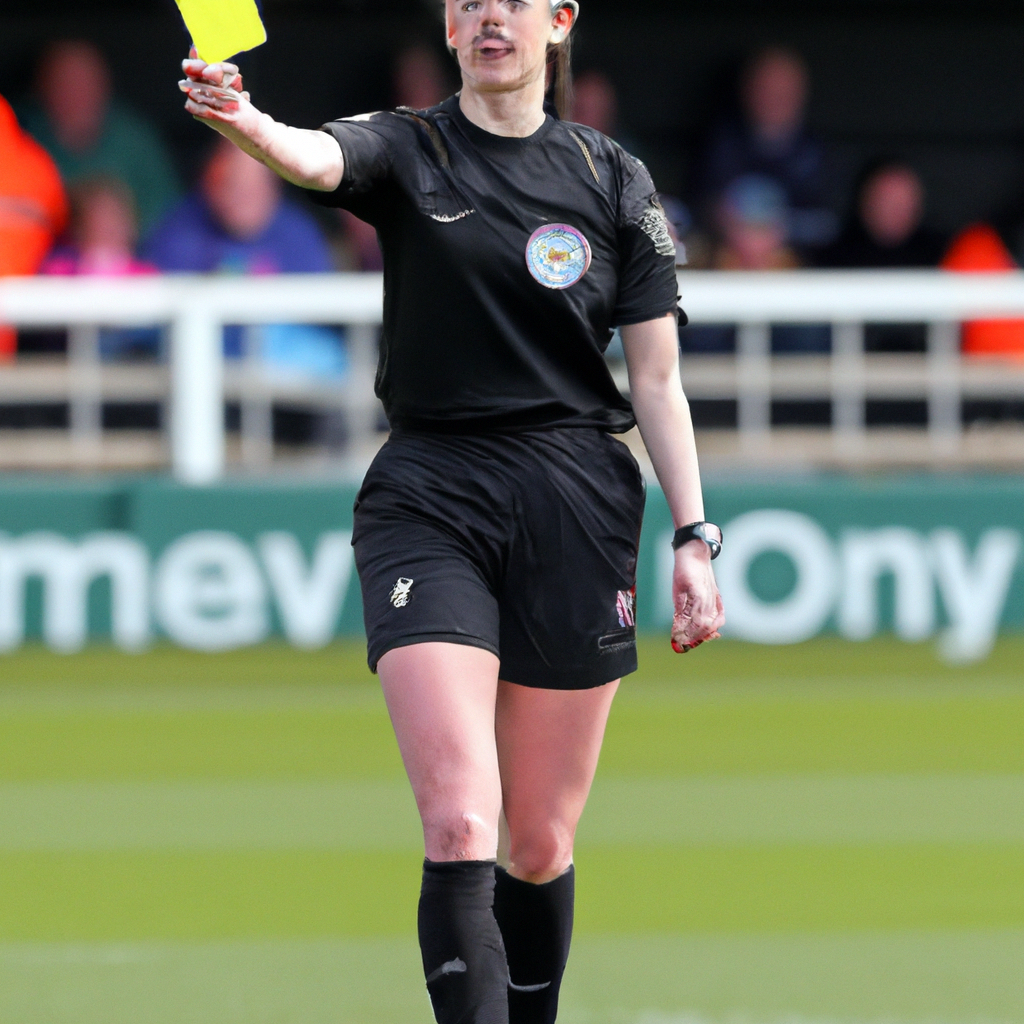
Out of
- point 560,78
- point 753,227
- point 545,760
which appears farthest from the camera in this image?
point 753,227

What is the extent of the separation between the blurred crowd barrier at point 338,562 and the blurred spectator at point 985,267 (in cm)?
121

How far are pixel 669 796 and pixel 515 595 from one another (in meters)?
3.17

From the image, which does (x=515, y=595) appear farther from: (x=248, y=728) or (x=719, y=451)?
(x=719, y=451)

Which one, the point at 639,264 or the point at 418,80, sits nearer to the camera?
the point at 639,264

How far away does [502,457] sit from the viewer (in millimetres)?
3568

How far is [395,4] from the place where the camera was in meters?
12.1

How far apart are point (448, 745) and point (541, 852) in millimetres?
519

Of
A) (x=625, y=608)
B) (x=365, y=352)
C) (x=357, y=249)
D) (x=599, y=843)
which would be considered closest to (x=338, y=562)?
(x=365, y=352)

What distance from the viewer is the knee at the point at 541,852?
375 cm

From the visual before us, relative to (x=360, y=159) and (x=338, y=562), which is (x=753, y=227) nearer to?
(x=338, y=562)

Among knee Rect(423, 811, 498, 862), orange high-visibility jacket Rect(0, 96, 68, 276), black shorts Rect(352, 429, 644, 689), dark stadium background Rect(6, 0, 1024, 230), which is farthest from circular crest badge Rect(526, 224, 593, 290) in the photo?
dark stadium background Rect(6, 0, 1024, 230)

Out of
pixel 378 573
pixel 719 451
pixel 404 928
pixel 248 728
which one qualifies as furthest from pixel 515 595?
pixel 719 451

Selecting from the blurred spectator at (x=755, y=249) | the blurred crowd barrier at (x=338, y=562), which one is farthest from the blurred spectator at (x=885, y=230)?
the blurred crowd barrier at (x=338, y=562)

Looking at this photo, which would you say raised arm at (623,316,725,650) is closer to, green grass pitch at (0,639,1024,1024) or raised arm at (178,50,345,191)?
raised arm at (178,50,345,191)
